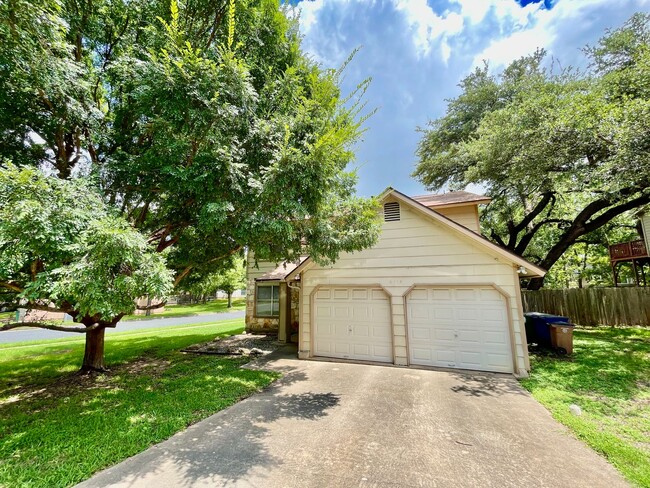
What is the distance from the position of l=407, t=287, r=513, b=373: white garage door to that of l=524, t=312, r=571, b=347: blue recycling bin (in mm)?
3444

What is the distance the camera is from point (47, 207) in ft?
13.1

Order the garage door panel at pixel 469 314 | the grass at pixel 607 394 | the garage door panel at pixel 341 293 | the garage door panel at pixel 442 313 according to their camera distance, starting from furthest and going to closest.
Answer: the garage door panel at pixel 341 293 → the garage door panel at pixel 442 313 → the garage door panel at pixel 469 314 → the grass at pixel 607 394

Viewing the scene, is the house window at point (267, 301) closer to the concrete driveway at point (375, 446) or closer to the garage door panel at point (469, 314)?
the concrete driveway at point (375, 446)

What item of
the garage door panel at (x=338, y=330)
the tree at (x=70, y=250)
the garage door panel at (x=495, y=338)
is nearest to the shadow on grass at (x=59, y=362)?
the tree at (x=70, y=250)

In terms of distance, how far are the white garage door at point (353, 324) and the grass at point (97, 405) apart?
91.8 inches

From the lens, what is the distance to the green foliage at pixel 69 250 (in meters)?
3.75

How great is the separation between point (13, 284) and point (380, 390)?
26.4 feet

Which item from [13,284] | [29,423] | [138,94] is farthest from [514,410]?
[13,284]

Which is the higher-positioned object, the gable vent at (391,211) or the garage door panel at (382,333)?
the gable vent at (391,211)

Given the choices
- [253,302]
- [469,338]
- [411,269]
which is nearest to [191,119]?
[411,269]

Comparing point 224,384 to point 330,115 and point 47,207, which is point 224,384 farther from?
point 330,115

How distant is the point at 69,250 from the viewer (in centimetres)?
405

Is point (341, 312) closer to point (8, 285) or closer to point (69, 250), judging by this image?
point (69, 250)

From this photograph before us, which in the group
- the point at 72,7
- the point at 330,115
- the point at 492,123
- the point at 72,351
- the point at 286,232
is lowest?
the point at 72,351
